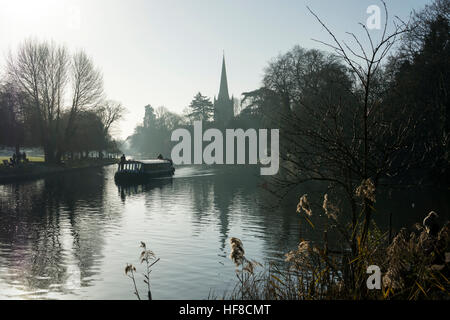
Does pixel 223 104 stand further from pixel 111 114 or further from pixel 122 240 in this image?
pixel 122 240

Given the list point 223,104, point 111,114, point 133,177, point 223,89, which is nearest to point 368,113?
point 133,177

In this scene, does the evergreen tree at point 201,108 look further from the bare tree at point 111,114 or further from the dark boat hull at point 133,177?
the dark boat hull at point 133,177

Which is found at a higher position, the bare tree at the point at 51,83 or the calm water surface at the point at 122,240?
the bare tree at the point at 51,83

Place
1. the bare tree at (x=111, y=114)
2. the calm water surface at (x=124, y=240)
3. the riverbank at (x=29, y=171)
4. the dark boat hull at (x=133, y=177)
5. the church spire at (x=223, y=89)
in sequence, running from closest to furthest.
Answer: the calm water surface at (x=124, y=240)
the riverbank at (x=29, y=171)
the dark boat hull at (x=133, y=177)
the bare tree at (x=111, y=114)
the church spire at (x=223, y=89)

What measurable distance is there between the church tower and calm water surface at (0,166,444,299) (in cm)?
8704

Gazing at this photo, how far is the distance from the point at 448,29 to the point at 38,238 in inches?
1179

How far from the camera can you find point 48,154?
61.7m

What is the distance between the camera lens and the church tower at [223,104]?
121562 mm

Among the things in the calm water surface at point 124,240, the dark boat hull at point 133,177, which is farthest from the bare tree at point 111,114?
the calm water surface at point 124,240

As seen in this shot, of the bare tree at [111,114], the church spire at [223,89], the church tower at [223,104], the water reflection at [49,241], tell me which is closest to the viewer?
the water reflection at [49,241]

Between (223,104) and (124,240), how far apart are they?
378 feet

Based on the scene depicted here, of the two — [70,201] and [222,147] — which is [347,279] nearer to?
[70,201]

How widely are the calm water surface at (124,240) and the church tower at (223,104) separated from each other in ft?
286
